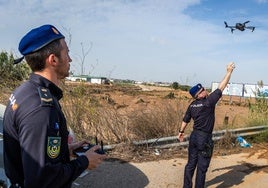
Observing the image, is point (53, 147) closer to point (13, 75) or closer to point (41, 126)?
point (41, 126)

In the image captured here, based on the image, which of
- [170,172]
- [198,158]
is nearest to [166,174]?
[170,172]

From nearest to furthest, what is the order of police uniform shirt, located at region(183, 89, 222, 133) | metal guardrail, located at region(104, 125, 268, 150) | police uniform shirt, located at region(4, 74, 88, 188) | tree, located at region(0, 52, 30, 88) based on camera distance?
police uniform shirt, located at region(4, 74, 88, 188), police uniform shirt, located at region(183, 89, 222, 133), metal guardrail, located at region(104, 125, 268, 150), tree, located at region(0, 52, 30, 88)

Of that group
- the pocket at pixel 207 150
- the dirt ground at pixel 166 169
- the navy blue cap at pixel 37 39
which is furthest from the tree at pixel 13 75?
the navy blue cap at pixel 37 39

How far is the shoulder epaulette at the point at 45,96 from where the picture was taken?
200 cm

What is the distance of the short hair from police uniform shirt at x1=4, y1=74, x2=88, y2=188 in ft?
0.22

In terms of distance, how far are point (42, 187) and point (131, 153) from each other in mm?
6387

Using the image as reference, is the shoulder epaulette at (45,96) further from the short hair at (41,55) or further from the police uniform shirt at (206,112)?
the police uniform shirt at (206,112)

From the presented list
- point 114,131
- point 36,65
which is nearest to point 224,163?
point 114,131

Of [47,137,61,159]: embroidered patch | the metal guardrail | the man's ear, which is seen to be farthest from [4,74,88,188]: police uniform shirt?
the metal guardrail

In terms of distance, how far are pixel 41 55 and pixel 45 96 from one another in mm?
301

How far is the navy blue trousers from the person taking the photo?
6.03 meters

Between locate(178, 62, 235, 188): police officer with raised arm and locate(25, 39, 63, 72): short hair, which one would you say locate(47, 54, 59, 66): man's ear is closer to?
locate(25, 39, 63, 72): short hair

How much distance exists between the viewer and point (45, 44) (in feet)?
7.25

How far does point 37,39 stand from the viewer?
222 centimetres
